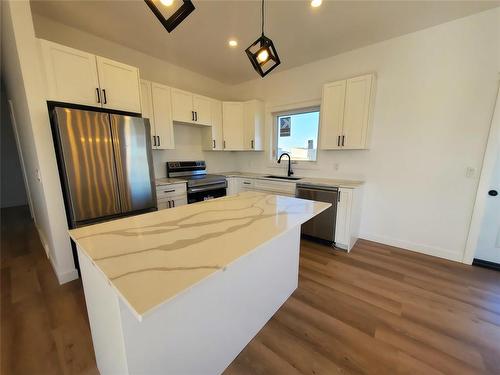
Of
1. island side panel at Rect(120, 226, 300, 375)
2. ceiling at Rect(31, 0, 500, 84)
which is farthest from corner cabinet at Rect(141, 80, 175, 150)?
island side panel at Rect(120, 226, 300, 375)

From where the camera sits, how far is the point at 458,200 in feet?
7.97

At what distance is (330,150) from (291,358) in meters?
2.78

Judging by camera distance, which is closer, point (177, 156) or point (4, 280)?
point (4, 280)

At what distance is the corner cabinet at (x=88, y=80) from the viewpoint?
1.89 m

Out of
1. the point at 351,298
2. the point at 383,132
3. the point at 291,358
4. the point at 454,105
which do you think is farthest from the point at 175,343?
the point at 454,105

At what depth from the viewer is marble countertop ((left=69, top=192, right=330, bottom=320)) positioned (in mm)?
662

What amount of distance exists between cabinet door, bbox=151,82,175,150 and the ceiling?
1.88 ft

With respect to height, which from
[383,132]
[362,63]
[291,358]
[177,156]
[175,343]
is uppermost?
[362,63]

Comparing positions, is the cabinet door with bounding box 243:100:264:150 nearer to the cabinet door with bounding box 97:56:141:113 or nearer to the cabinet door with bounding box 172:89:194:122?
the cabinet door with bounding box 172:89:194:122

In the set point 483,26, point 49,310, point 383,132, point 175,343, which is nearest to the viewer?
point 175,343

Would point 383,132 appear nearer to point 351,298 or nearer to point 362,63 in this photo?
point 362,63

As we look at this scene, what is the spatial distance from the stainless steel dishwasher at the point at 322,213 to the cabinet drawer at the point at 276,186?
0.13 m

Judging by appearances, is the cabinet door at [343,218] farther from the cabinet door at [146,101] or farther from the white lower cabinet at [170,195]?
the cabinet door at [146,101]

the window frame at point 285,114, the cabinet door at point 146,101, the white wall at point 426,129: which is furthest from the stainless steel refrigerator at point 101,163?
the white wall at point 426,129
